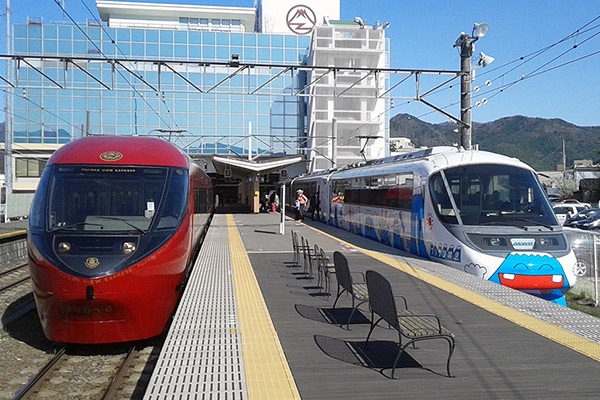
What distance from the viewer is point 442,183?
13359 mm

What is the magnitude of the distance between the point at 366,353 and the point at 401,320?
21.0 inches

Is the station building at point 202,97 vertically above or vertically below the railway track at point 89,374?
above

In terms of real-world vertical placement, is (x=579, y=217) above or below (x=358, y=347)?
above

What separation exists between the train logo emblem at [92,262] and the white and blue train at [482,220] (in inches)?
298

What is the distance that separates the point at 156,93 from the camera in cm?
5128

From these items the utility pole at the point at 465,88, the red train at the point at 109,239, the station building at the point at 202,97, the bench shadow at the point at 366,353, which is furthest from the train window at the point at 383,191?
the station building at the point at 202,97

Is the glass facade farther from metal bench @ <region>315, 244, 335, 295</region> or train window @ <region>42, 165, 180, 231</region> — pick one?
train window @ <region>42, 165, 180, 231</region>

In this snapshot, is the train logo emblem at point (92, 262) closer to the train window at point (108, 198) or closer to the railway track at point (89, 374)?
the train window at point (108, 198)

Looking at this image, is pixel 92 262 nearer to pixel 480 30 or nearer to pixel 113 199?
pixel 113 199

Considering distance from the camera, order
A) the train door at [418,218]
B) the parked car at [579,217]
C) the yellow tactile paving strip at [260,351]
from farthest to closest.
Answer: the parked car at [579,217] < the train door at [418,218] < the yellow tactile paving strip at [260,351]

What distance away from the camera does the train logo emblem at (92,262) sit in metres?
7.25

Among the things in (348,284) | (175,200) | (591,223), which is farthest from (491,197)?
(591,223)

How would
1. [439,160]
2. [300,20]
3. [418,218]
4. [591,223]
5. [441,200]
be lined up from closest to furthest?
[441,200] → [439,160] → [418,218] → [591,223] → [300,20]

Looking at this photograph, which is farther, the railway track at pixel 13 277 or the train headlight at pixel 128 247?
the railway track at pixel 13 277
